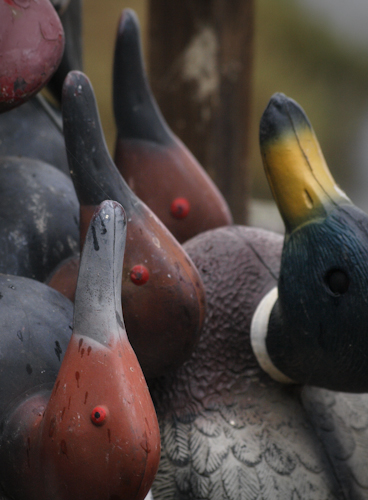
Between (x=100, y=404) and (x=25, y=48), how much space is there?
30 cm

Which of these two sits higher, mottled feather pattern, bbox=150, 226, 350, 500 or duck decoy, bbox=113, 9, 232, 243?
duck decoy, bbox=113, 9, 232, 243

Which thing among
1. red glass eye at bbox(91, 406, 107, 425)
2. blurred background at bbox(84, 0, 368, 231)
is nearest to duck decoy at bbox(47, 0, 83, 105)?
red glass eye at bbox(91, 406, 107, 425)

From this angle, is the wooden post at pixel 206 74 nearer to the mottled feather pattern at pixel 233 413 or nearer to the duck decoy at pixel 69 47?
the duck decoy at pixel 69 47

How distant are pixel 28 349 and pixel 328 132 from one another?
361cm

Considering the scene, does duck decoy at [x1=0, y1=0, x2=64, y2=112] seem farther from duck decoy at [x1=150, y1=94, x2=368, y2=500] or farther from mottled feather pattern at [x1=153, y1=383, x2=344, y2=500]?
mottled feather pattern at [x1=153, y1=383, x2=344, y2=500]

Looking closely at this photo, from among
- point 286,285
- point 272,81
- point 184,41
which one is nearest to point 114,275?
point 286,285

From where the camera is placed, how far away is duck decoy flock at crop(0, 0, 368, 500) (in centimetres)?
47

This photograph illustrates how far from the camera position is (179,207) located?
0.80 m

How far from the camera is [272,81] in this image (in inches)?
150

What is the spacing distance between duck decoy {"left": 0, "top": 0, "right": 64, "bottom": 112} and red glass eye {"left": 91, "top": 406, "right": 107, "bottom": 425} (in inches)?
10.8

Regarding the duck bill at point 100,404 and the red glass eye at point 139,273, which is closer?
the duck bill at point 100,404

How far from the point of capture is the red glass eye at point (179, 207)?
0.80 meters

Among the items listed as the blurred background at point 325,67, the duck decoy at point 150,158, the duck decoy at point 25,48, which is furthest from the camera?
the blurred background at point 325,67

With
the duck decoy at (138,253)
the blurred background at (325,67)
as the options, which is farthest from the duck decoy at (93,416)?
the blurred background at (325,67)
